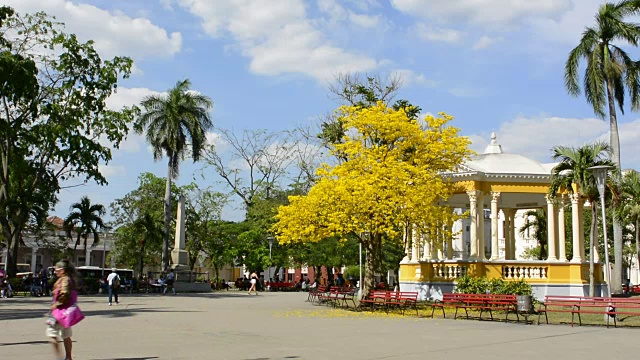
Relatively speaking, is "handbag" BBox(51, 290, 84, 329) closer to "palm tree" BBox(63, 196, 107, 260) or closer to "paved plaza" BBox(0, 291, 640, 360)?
"paved plaza" BBox(0, 291, 640, 360)

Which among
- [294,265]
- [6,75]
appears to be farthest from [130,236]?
[6,75]

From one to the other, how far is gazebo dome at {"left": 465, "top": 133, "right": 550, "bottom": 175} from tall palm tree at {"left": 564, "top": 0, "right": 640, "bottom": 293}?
Answer: 4178 millimetres

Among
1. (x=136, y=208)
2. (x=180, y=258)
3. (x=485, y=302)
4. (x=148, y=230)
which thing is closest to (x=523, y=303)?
(x=485, y=302)

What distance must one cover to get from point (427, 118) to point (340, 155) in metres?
3.90

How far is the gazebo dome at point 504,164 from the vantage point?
30.0 m

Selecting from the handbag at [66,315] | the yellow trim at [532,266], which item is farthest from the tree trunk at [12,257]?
the handbag at [66,315]

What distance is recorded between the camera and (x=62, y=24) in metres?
34.2

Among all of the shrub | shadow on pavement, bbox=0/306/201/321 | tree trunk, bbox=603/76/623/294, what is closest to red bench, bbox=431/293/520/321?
the shrub

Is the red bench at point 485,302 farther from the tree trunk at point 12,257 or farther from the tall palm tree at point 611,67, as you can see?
the tree trunk at point 12,257

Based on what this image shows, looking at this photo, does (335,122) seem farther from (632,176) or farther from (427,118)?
(632,176)

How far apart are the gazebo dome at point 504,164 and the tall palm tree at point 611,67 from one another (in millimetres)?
4178

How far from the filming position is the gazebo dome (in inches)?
1181

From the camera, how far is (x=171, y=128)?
47438mm

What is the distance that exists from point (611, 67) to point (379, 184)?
15150 millimetres
